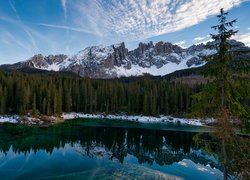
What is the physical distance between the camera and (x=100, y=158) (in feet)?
118

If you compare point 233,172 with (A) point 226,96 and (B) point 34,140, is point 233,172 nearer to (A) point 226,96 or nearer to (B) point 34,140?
(A) point 226,96

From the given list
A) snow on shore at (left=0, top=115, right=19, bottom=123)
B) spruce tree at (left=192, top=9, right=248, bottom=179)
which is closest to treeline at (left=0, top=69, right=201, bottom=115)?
snow on shore at (left=0, top=115, right=19, bottom=123)

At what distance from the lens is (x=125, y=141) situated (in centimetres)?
4991

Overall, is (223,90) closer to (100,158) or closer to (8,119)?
(100,158)

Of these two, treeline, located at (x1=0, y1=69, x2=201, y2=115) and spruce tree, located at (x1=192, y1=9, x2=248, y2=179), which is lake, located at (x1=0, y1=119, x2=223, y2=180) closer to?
spruce tree, located at (x1=192, y1=9, x2=248, y2=179)

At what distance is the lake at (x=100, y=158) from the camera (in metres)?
28.8

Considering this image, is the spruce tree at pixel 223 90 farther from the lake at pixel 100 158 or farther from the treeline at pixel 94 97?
the treeline at pixel 94 97

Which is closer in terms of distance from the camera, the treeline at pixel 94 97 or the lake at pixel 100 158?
the lake at pixel 100 158

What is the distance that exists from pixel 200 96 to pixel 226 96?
5.59ft

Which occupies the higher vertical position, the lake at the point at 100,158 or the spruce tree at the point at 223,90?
the spruce tree at the point at 223,90

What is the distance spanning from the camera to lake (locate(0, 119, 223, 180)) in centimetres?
2881

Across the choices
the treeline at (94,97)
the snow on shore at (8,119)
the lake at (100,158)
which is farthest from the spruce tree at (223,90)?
the treeline at (94,97)

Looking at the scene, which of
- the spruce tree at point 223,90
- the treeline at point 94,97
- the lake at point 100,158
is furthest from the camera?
the treeline at point 94,97

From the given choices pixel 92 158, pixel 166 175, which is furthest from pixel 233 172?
pixel 92 158
